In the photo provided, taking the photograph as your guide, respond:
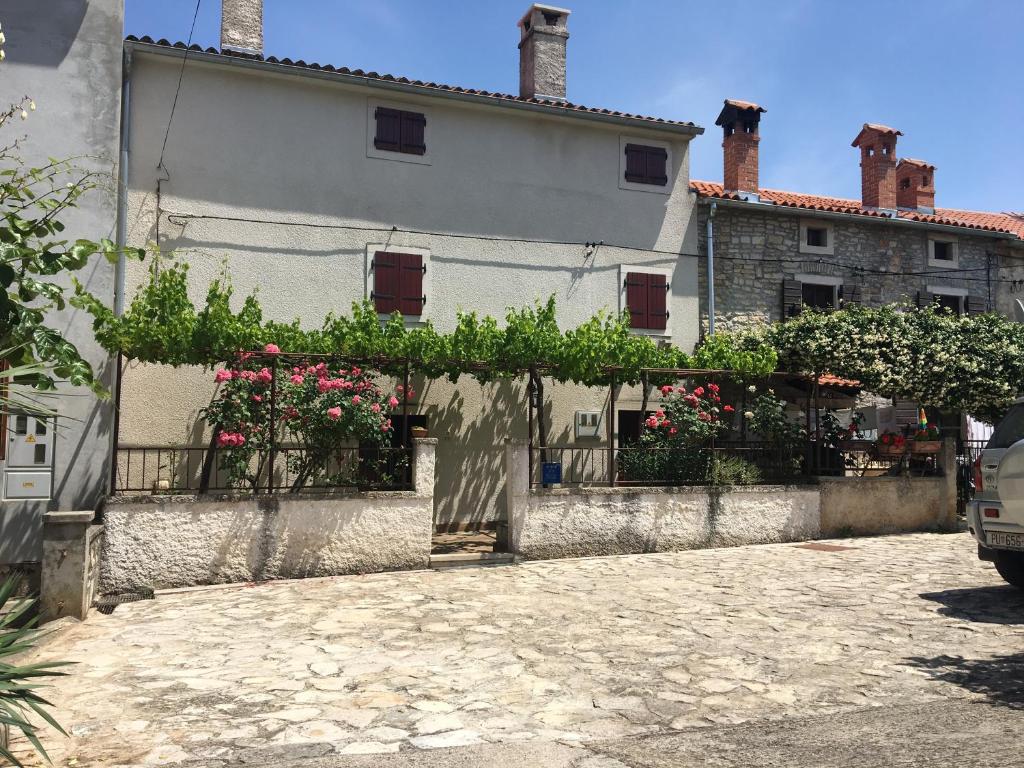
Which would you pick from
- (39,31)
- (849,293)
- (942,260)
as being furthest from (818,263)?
(39,31)

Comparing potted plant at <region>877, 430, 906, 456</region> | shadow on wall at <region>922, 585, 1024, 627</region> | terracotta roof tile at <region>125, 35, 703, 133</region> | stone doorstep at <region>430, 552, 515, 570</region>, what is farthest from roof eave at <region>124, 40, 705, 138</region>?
shadow on wall at <region>922, 585, 1024, 627</region>

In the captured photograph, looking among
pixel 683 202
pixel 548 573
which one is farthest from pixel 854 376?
pixel 548 573

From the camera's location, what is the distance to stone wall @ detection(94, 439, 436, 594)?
28.7ft

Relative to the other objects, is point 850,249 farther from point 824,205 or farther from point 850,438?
point 850,438

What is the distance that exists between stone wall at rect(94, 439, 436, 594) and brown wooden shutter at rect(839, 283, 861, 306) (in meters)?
9.76

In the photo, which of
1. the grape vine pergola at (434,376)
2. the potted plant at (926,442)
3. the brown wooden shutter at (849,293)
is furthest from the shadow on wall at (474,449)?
the brown wooden shutter at (849,293)

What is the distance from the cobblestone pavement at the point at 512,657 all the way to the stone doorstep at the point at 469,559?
0.54 m

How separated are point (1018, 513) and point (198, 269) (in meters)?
10.7

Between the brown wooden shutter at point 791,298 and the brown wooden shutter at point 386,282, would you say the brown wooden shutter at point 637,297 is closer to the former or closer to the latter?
the brown wooden shutter at point 791,298

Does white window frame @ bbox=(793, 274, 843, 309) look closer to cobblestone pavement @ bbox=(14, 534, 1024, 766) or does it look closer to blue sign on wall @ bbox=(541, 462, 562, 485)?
blue sign on wall @ bbox=(541, 462, 562, 485)

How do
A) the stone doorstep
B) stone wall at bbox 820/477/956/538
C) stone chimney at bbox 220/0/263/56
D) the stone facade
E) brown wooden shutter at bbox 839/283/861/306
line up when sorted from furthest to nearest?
brown wooden shutter at bbox 839/283/861/306, the stone facade, stone chimney at bbox 220/0/263/56, stone wall at bbox 820/477/956/538, the stone doorstep

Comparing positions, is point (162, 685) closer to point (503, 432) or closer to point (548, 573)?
point (548, 573)

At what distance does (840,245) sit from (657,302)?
4.39 m

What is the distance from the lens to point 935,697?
4965 mm
